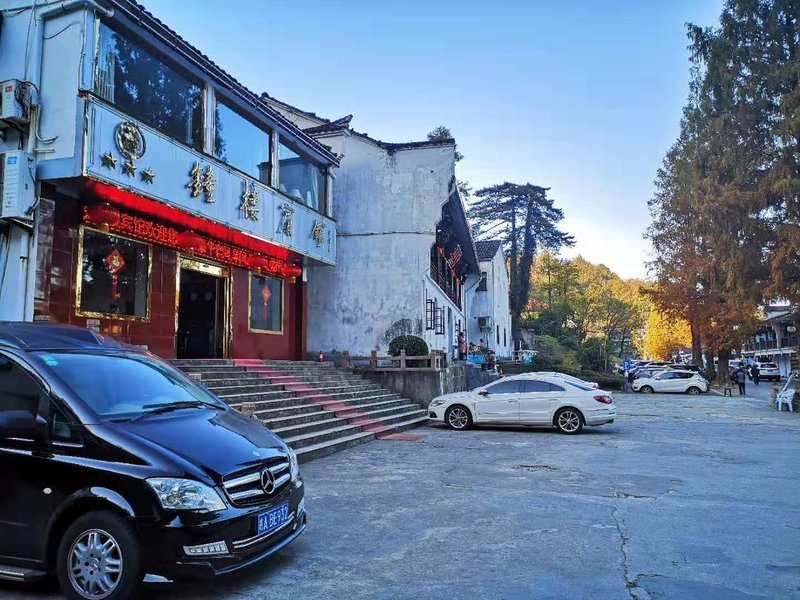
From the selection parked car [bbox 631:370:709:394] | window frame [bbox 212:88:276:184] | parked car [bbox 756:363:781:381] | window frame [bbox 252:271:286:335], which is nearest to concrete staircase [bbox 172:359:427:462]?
window frame [bbox 252:271:286:335]

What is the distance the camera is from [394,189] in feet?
63.5

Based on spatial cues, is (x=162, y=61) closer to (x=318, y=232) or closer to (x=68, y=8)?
(x=68, y=8)

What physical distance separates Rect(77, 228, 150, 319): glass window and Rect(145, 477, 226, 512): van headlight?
749cm

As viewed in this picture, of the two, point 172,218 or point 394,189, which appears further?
point 394,189

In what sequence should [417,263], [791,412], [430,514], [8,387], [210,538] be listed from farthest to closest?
[791,412] → [417,263] → [430,514] → [8,387] → [210,538]

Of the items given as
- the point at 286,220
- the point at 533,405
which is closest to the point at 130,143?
the point at 286,220

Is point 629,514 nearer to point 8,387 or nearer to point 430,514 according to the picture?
point 430,514

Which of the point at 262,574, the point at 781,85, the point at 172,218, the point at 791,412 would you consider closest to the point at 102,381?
the point at 262,574

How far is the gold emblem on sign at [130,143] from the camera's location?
9.62 metres

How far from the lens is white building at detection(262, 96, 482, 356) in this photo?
19.0 meters

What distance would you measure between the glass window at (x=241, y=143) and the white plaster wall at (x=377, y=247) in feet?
16.7

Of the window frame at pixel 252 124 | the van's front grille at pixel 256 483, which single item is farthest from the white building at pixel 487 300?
the van's front grille at pixel 256 483

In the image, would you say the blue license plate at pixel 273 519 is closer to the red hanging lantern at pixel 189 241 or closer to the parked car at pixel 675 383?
the red hanging lantern at pixel 189 241

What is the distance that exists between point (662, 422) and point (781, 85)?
13106mm
